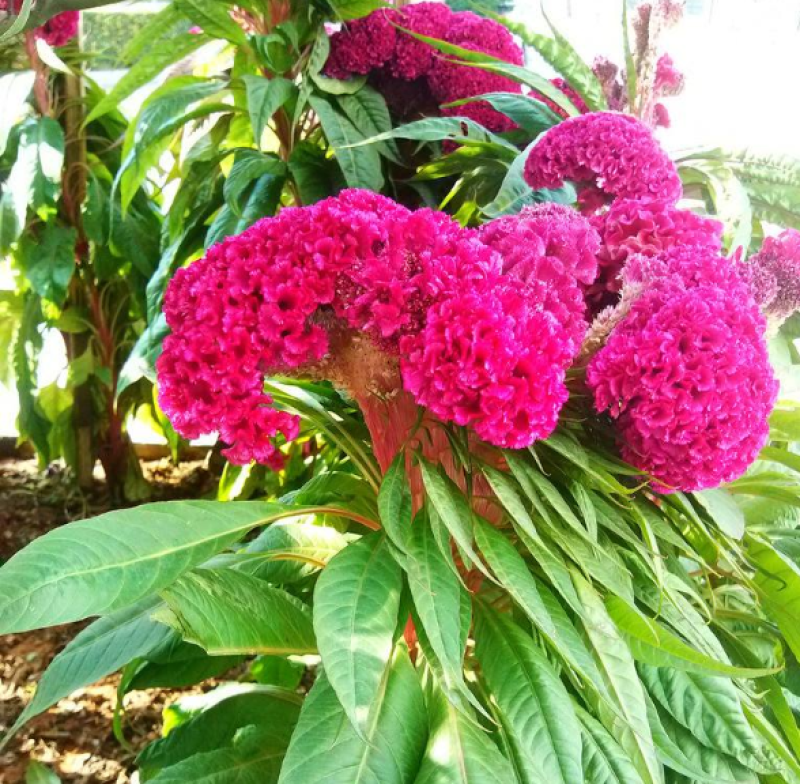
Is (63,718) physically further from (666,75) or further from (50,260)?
(666,75)

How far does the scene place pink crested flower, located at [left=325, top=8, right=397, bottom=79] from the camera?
3.89ft

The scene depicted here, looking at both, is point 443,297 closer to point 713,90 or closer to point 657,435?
point 657,435

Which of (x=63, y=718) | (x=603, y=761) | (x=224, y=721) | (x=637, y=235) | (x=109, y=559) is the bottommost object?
(x=63, y=718)

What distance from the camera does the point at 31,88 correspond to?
1668 millimetres

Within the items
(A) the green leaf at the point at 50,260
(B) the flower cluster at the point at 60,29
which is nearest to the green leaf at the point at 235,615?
(A) the green leaf at the point at 50,260

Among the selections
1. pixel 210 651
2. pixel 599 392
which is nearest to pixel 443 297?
pixel 599 392

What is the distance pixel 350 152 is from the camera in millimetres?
1140

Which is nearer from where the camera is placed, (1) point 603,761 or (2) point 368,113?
(1) point 603,761

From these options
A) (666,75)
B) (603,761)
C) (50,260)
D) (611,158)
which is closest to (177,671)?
(603,761)

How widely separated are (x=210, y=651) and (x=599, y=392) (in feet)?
1.11

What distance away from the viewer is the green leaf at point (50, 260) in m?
1.71

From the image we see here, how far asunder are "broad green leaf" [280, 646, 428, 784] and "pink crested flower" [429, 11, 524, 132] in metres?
0.86

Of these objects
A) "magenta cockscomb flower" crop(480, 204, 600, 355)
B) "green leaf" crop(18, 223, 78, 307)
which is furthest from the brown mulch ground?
"magenta cockscomb flower" crop(480, 204, 600, 355)

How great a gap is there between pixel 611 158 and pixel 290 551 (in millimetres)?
490
